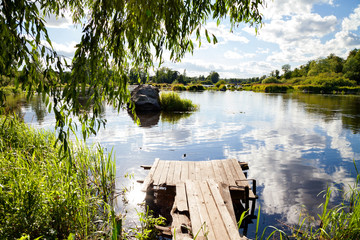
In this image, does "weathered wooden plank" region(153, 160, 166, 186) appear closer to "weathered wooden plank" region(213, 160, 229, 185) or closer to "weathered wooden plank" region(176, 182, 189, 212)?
"weathered wooden plank" region(176, 182, 189, 212)

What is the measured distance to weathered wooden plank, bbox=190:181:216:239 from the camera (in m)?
3.45

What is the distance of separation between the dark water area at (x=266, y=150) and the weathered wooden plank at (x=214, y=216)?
1.23 m

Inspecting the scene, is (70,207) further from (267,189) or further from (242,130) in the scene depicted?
(242,130)

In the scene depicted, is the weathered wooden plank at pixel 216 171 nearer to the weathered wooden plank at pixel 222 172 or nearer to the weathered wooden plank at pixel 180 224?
the weathered wooden plank at pixel 222 172

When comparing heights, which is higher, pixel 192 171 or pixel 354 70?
pixel 354 70

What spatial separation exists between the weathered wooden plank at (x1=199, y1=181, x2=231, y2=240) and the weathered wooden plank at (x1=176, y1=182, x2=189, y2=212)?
399 millimetres

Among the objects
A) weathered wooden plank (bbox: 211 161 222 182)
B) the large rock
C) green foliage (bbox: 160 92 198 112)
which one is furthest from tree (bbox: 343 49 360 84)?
weathered wooden plank (bbox: 211 161 222 182)

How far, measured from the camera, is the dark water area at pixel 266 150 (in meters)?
6.09

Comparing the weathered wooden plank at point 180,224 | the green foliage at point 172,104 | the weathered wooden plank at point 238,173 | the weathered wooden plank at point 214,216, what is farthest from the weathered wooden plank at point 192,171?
the green foliage at point 172,104

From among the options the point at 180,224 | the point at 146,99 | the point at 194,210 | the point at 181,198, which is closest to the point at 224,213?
the point at 194,210

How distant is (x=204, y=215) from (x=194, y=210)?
0.26 m

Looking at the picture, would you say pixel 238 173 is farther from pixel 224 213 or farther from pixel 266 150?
pixel 266 150

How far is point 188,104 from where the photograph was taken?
2261 cm

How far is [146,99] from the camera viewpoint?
21250mm
